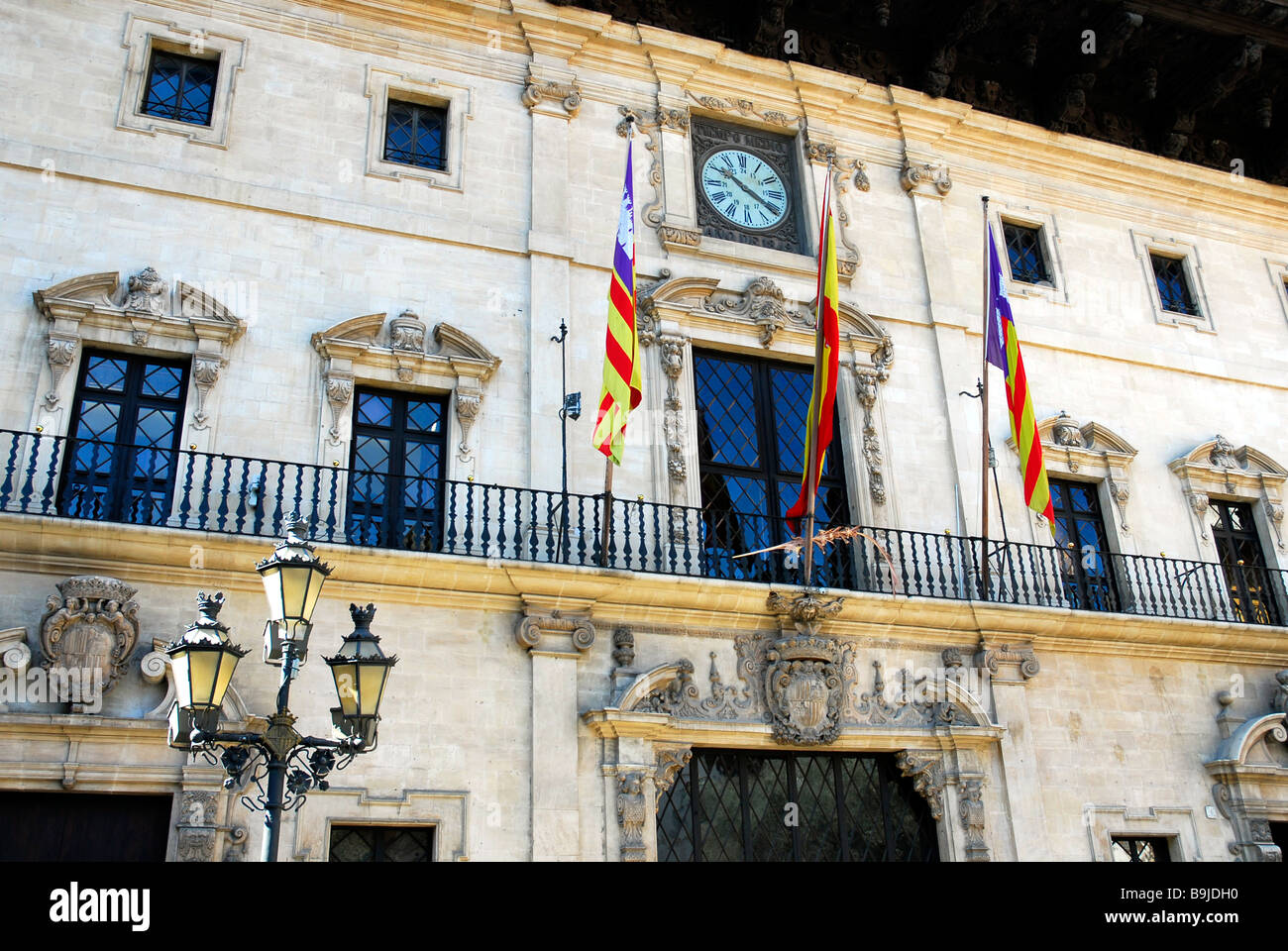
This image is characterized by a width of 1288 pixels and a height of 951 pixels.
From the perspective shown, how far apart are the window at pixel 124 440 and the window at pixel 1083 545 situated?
961cm

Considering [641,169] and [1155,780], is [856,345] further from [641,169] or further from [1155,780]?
[1155,780]

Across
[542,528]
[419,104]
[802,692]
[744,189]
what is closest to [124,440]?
[542,528]

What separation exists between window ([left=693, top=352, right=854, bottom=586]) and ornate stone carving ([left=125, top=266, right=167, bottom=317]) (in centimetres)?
571

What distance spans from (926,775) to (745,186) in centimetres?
753

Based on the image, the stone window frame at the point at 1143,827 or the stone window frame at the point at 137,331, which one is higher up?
the stone window frame at the point at 137,331

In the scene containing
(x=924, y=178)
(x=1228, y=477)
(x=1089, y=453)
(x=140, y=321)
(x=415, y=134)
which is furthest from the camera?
(x=924, y=178)

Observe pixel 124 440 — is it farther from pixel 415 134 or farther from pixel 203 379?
pixel 415 134

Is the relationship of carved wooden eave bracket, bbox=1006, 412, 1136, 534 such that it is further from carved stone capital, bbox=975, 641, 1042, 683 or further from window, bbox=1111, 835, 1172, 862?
window, bbox=1111, 835, 1172, 862

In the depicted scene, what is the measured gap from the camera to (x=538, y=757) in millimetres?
10375

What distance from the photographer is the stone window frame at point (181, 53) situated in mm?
12023

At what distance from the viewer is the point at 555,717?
34.8ft

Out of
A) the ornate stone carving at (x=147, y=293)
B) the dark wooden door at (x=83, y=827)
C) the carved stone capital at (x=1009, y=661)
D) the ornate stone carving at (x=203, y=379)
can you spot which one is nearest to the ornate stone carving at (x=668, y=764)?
the carved stone capital at (x=1009, y=661)

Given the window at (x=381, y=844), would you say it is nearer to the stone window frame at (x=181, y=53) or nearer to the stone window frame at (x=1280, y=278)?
the stone window frame at (x=181, y=53)
